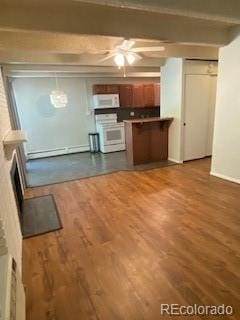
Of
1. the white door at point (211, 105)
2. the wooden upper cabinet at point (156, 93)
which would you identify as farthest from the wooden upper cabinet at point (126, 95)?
the white door at point (211, 105)

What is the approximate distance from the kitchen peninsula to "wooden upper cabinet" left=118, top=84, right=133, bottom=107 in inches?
76.4

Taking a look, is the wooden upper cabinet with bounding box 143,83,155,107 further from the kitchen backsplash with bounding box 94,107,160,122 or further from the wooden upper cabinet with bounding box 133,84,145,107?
the kitchen backsplash with bounding box 94,107,160,122

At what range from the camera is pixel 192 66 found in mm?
4926

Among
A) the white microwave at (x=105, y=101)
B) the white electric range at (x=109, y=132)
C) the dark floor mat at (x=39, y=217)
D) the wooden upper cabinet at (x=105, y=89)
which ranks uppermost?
the wooden upper cabinet at (x=105, y=89)

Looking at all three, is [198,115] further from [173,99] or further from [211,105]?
[173,99]

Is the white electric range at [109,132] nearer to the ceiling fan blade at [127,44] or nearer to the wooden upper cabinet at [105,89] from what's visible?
the wooden upper cabinet at [105,89]

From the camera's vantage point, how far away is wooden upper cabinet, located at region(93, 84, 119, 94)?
21.8 ft

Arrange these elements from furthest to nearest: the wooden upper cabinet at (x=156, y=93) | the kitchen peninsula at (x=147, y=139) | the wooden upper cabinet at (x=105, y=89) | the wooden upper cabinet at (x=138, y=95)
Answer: the wooden upper cabinet at (x=156, y=93) → the wooden upper cabinet at (x=138, y=95) → the wooden upper cabinet at (x=105, y=89) → the kitchen peninsula at (x=147, y=139)

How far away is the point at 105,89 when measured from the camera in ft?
22.1

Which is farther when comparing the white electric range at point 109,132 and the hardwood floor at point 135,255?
the white electric range at point 109,132

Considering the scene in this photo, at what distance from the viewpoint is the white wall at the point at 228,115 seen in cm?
370

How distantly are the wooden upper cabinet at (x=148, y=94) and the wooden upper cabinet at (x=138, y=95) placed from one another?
118 millimetres

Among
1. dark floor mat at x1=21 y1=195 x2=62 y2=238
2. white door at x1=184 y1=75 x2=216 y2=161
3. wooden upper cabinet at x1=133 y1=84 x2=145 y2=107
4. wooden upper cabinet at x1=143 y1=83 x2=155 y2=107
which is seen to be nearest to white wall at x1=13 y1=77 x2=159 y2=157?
wooden upper cabinet at x1=133 y1=84 x2=145 y2=107

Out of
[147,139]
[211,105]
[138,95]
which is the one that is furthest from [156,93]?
[147,139]
